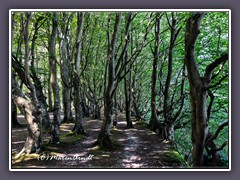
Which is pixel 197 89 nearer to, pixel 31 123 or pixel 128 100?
pixel 31 123

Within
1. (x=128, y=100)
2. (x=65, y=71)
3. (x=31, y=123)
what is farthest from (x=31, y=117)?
(x=128, y=100)

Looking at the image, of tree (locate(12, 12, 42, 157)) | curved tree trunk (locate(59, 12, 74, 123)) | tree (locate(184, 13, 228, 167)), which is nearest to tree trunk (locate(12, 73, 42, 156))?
tree (locate(12, 12, 42, 157))

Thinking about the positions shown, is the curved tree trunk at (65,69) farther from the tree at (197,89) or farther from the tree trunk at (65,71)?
the tree at (197,89)

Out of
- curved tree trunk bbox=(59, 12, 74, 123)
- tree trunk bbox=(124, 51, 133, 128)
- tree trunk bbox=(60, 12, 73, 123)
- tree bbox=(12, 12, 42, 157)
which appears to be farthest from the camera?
tree trunk bbox=(124, 51, 133, 128)

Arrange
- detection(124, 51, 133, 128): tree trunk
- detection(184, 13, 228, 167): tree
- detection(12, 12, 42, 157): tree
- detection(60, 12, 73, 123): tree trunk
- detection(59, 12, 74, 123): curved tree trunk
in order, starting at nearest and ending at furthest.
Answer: detection(184, 13, 228, 167): tree < detection(12, 12, 42, 157): tree < detection(59, 12, 74, 123): curved tree trunk < detection(60, 12, 73, 123): tree trunk < detection(124, 51, 133, 128): tree trunk

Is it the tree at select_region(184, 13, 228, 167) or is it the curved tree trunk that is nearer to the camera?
the tree at select_region(184, 13, 228, 167)

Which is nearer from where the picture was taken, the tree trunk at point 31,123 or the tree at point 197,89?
the tree at point 197,89

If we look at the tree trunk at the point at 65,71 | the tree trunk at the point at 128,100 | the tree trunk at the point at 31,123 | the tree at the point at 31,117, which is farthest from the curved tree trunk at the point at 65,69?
the tree trunk at the point at 31,123

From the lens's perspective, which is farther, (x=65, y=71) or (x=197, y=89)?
(x=65, y=71)

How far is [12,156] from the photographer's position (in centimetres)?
466

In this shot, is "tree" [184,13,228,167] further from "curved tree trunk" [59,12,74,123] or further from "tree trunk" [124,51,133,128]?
"tree trunk" [124,51,133,128]

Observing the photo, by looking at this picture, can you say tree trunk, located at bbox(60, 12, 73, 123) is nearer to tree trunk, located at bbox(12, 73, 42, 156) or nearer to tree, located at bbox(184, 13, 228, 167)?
tree trunk, located at bbox(12, 73, 42, 156)
